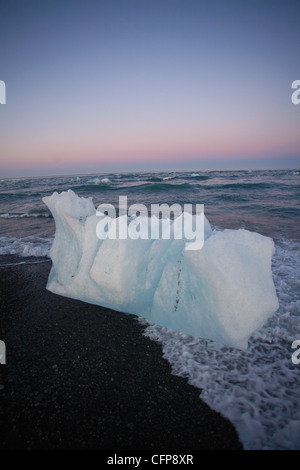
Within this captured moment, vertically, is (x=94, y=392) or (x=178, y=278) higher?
(x=178, y=278)

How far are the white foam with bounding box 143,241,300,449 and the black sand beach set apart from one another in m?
0.12

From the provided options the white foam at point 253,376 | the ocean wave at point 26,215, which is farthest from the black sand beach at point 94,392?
the ocean wave at point 26,215

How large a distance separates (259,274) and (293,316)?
1.04 metres

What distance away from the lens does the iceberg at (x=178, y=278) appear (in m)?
2.40

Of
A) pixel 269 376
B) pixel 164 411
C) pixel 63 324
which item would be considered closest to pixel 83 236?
pixel 63 324

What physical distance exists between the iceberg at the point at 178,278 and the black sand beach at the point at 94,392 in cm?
42

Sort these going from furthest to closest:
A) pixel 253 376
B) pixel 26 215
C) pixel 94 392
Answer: pixel 26 215, pixel 253 376, pixel 94 392

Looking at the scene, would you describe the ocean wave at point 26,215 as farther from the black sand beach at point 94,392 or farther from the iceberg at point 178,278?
the black sand beach at point 94,392

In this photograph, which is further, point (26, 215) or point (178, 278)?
point (26, 215)

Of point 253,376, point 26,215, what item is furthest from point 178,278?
point 26,215

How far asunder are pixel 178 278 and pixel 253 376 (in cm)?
122

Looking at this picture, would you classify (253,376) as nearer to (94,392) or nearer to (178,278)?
(178,278)

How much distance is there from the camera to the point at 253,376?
2113 millimetres

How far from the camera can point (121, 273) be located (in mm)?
2850
